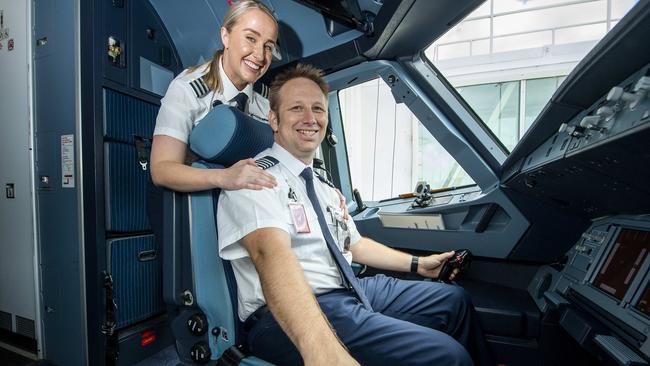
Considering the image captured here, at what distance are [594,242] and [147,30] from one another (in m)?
2.80

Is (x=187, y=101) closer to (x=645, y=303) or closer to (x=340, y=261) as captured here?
(x=340, y=261)

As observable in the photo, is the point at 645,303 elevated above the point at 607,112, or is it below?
below

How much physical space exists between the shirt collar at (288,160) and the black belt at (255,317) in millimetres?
507

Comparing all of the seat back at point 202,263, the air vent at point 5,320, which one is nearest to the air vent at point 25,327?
the air vent at point 5,320

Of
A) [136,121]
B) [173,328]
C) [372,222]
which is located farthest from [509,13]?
[173,328]

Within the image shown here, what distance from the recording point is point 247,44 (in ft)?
5.27

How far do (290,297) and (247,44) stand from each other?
118 centimetres

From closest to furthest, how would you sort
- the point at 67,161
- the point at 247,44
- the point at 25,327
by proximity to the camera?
the point at 247,44 < the point at 67,161 < the point at 25,327

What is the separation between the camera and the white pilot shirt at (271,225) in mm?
1100

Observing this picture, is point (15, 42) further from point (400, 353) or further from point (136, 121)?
point (400, 353)

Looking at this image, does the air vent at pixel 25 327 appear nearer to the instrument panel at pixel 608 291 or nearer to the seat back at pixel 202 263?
the seat back at pixel 202 263

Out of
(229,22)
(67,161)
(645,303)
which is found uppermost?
(229,22)

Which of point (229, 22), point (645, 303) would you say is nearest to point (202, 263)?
point (229, 22)

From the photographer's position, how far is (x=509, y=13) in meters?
3.23
